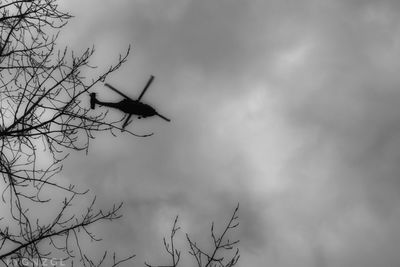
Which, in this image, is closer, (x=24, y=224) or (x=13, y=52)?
(x=24, y=224)

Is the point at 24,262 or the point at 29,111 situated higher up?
the point at 29,111

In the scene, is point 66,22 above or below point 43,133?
above

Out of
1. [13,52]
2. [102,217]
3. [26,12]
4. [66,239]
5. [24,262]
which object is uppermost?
[26,12]

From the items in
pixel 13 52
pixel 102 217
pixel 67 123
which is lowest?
pixel 102 217

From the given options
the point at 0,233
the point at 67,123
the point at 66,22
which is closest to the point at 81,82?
the point at 67,123

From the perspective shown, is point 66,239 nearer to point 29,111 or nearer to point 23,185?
point 23,185

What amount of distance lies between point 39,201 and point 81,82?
4.01 ft

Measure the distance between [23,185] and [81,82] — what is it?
1141mm

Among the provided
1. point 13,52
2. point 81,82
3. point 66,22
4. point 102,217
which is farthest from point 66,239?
point 66,22

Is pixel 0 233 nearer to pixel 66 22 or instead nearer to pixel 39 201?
pixel 39 201

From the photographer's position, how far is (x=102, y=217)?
16.1 ft

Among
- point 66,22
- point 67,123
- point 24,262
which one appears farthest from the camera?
point 66,22

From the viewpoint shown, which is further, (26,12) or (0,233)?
(26,12)

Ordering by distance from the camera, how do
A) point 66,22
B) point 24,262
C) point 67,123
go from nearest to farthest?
point 24,262 → point 67,123 → point 66,22
